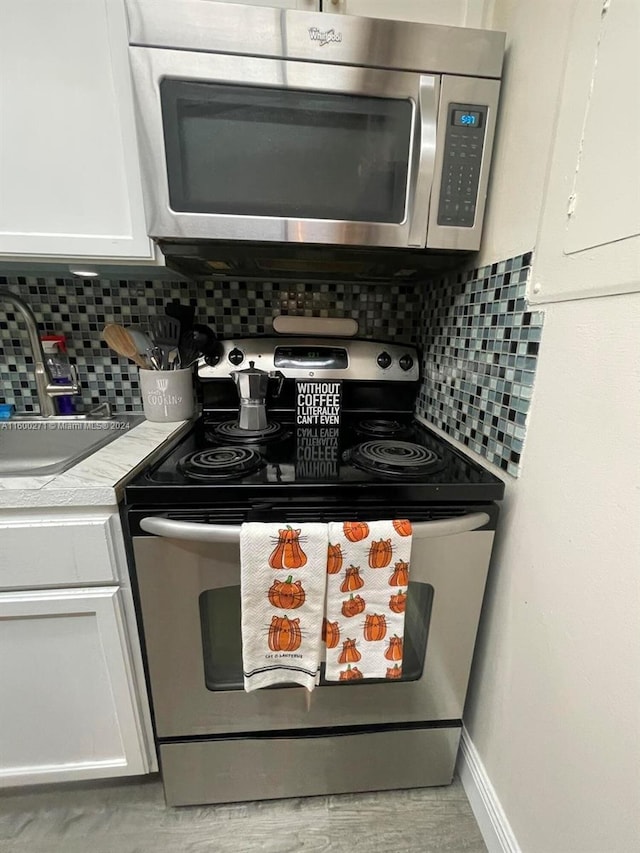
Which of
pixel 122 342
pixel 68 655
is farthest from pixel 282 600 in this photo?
pixel 122 342

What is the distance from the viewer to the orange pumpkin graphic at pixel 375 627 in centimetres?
77

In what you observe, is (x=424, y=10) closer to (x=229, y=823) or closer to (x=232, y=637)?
(x=232, y=637)

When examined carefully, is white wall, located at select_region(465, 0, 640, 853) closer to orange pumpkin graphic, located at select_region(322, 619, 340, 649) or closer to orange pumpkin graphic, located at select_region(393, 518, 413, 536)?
orange pumpkin graphic, located at select_region(393, 518, 413, 536)

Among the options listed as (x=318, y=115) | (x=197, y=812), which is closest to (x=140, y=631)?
(x=197, y=812)

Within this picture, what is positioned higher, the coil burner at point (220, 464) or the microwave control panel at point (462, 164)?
the microwave control panel at point (462, 164)

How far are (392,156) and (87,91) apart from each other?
68 centimetres

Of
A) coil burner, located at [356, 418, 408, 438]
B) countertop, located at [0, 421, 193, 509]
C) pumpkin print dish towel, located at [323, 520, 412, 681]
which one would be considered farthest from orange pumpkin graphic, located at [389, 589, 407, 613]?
countertop, located at [0, 421, 193, 509]

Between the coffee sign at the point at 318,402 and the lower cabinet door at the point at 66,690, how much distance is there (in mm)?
650

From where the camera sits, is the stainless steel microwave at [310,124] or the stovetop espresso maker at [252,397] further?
the stovetop espresso maker at [252,397]

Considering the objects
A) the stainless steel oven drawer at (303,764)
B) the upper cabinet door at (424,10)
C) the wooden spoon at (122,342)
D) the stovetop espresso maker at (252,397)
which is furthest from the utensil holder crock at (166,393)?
the upper cabinet door at (424,10)

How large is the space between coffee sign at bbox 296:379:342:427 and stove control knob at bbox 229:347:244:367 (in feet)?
0.77

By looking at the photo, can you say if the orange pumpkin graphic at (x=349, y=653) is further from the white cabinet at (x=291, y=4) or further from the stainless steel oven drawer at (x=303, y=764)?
the white cabinet at (x=291, y=4)

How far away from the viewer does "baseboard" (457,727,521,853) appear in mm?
833

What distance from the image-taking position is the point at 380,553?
2.38ft
